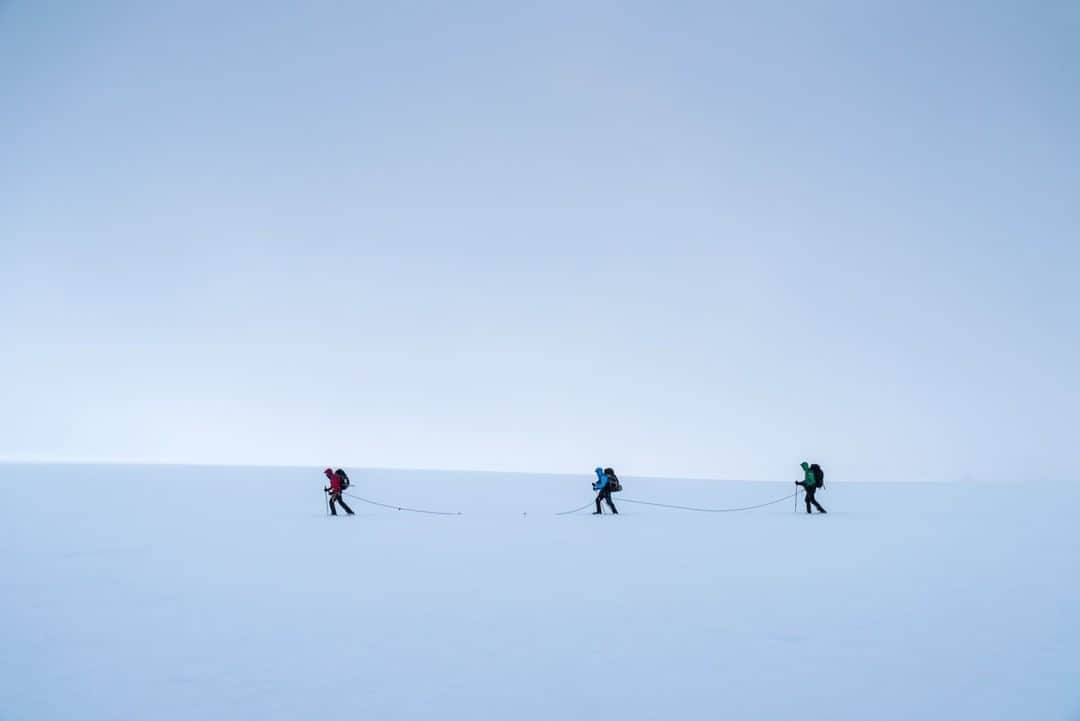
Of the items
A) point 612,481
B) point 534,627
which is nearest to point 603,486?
point 612,481

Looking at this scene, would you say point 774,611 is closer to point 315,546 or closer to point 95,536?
point 315,546

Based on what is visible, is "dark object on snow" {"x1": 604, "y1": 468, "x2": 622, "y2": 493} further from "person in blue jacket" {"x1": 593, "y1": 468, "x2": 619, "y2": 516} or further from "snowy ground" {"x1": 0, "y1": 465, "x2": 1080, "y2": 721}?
"snowy ground" {"x1": 0, "y1": 465, "x2": 1080, "y2": 721}

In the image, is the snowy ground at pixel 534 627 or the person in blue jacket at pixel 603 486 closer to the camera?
the snowy ground at pixel 534 627

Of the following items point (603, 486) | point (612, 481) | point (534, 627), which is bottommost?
point (534, 627)

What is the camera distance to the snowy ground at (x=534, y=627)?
18.6 ft

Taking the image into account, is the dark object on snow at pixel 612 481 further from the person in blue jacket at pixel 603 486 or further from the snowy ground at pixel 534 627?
the snowy ground at pixel 534 627

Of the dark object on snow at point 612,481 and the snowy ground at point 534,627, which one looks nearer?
the snowy ground at point 534,627

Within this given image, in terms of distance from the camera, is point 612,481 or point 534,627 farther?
point 612,481

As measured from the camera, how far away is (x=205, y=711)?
5.43m

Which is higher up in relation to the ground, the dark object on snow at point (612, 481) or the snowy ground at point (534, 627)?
the dark object on snow at point (612, 481)

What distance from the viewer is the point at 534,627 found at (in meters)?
8.05

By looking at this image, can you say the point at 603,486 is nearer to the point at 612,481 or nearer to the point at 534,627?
the point at 612,481

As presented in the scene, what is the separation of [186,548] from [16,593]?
4666 mm

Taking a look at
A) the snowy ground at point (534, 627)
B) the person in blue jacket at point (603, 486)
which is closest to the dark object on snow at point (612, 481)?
the person in blue jacket at point (603, 486)
